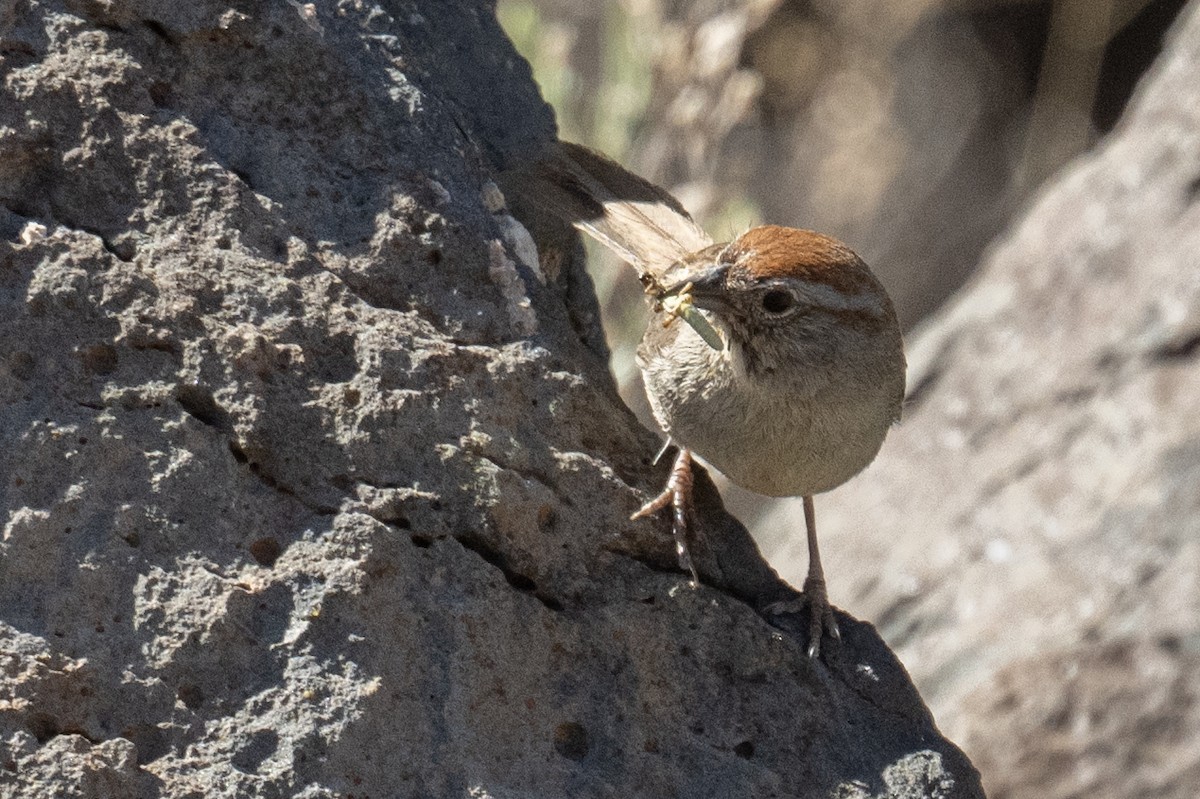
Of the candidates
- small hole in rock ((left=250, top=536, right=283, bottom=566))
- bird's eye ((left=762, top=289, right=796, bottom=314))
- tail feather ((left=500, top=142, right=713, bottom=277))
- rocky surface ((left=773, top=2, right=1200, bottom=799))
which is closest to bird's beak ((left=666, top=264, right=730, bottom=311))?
bird's eye ((left=762, top=289, right=796, bottom=314))

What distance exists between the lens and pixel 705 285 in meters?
4.07

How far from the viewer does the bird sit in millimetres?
4113

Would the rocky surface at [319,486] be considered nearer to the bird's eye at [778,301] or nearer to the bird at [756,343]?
the bird at [756,343]

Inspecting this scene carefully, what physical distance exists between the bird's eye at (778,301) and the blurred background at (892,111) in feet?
16.2

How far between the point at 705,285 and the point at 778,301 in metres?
0.22

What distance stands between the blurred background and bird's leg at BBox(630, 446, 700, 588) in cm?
500

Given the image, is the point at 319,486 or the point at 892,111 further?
the point at 892,111

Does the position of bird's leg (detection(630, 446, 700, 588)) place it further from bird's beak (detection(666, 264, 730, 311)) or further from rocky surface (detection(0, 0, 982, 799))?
bird's beak (detection(666, 264, 730, 311))

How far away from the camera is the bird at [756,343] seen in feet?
13.5

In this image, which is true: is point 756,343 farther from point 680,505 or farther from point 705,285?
point 680,505

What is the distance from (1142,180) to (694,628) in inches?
184

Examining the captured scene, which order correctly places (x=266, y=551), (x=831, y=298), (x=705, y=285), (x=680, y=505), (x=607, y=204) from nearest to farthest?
(x=266, y=551)
(x=680, y=505)
(x=705, y=285)
(x=831, y=298)
(x=607, y=204)

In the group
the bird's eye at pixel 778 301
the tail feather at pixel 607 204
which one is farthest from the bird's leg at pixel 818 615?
the tail feather at pixel 607 204

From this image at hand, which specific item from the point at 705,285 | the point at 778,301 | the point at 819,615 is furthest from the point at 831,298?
the point at 819,615
